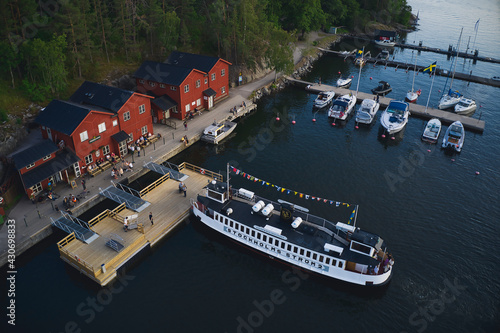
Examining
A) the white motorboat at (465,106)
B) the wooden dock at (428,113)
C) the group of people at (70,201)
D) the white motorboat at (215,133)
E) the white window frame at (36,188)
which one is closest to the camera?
the group of people at (70,201)

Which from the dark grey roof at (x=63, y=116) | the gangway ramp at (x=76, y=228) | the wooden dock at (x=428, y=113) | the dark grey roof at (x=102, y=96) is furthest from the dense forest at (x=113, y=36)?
the gangway ramp at (x=76, y=228)

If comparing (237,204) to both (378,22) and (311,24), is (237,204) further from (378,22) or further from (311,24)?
(378,22)

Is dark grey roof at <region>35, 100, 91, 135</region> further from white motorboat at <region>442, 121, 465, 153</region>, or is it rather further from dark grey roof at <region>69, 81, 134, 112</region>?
white motorboat at <region>442, 121, 465, 153</region>

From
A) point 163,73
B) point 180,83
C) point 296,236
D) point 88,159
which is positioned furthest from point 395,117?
point 88,159

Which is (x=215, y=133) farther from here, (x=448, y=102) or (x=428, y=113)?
(x=448, y=102)

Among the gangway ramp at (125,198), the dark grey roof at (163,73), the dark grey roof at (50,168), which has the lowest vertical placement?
the gangway ramp at (125,198)

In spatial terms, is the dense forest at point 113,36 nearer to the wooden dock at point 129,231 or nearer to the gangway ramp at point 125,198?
the gangway ramp at point 125,198

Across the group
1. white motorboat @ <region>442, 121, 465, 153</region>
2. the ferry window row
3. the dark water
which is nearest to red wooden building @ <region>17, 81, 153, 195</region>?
the dark water
